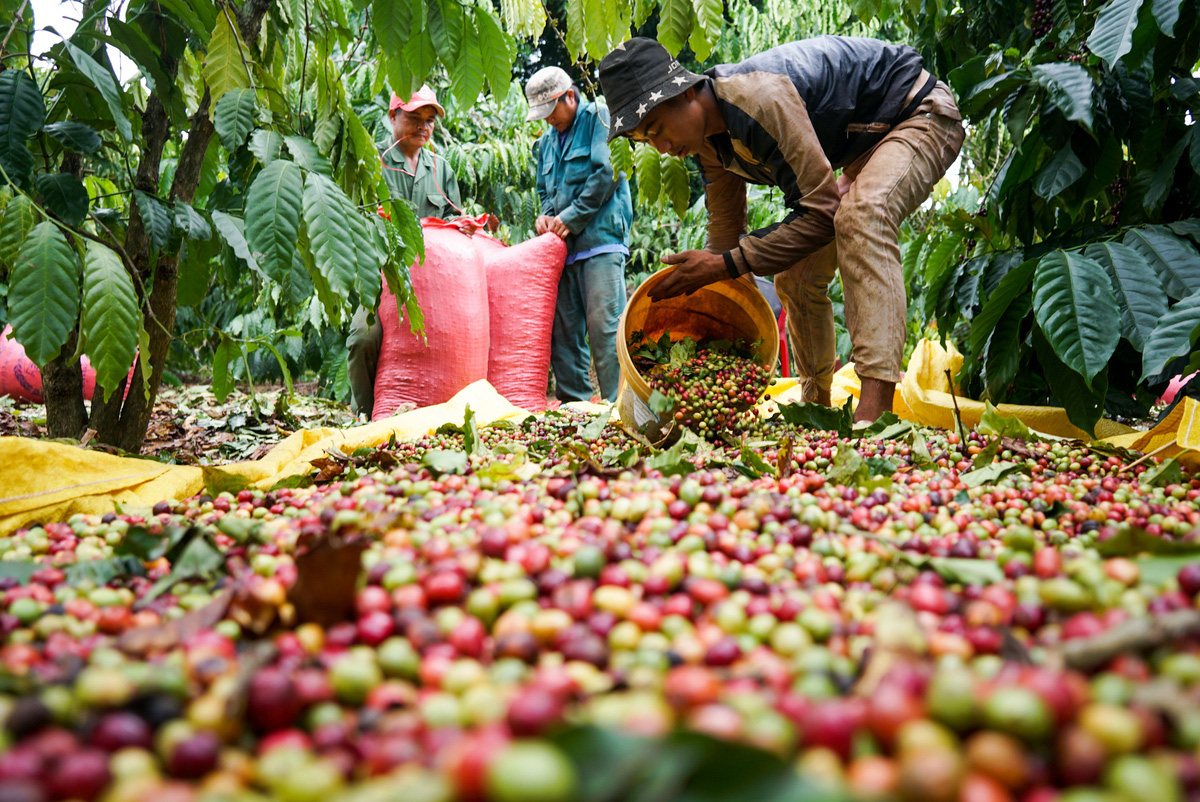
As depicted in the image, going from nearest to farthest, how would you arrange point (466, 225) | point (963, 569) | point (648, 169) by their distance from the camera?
point (963, 569) < point (648, 169) < point (466, 225)

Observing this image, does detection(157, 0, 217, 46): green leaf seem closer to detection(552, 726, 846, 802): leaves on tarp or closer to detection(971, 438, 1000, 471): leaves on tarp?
detection(552, 726, 846, 802): leaves on tarp

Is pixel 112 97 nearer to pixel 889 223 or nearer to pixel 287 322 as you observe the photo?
pixel 889 223

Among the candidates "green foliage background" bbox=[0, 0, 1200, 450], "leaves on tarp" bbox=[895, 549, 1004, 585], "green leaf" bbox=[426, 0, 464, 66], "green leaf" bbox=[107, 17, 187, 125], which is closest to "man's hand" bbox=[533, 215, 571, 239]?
"green foliage background" bbox=[0, 0, 1200, 450]

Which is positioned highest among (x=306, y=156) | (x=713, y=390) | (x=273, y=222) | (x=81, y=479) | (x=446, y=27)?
(x=446, y=27)

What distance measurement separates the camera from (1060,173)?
2.50m

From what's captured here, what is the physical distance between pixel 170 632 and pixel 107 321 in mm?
1068

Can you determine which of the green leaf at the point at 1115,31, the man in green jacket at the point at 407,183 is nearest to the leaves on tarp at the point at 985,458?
the green leaf at the point at 1115,31

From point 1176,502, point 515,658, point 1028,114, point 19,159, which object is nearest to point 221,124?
point 19,159

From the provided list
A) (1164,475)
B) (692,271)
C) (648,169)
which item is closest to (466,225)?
(648,169)

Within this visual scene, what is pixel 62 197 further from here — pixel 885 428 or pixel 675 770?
pixel 885 428

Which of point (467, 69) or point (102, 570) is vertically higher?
point (467, 69)

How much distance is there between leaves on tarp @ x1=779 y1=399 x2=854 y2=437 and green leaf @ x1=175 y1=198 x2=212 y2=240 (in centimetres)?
197

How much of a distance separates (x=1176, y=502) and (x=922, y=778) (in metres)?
1.50

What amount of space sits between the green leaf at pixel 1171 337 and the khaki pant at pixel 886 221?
0.79m
